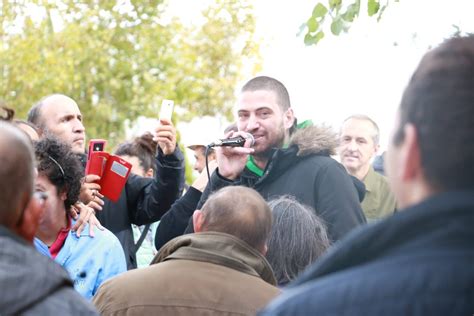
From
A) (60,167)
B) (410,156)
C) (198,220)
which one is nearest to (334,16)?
(60,167)

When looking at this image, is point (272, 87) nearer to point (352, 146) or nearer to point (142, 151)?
point (352, 146)

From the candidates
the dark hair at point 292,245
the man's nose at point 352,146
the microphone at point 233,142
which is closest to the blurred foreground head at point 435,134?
the dark hair at point 292,245

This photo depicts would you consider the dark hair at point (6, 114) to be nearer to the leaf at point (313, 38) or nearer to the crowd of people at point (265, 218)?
the crowd of people at point (265, 218)

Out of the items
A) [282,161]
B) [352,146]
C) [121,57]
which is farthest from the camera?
[121,57]

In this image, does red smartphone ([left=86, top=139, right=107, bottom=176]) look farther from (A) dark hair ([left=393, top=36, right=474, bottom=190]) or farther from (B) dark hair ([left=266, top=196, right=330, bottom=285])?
(A) dark hair ([left=393, top=36, right=474, bottom=190])

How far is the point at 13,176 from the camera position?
2.43 m

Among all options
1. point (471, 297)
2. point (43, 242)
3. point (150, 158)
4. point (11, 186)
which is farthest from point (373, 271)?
point (150, 158)

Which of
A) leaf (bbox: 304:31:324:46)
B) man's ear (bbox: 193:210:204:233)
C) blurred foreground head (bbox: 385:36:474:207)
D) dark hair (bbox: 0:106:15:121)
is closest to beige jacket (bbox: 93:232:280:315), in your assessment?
man's ear (bbox: 193:210:204:233)

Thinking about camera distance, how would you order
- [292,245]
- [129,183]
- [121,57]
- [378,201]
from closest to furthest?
[292,245]
[129,183]
[378,201]
[121,57]

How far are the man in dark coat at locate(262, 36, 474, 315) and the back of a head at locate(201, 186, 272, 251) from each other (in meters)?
1.57

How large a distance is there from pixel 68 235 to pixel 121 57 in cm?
1756

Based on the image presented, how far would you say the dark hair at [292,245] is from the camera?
3.89 meters

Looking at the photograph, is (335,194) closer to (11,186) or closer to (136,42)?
(11,186)

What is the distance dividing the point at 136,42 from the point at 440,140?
796 inches
